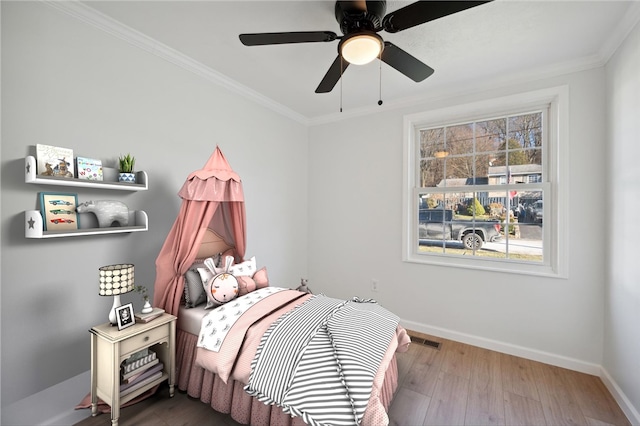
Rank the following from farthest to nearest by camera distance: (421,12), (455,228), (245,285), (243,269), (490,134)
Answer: (455,228), (490,134), (243,269), (245,285), (421,12)

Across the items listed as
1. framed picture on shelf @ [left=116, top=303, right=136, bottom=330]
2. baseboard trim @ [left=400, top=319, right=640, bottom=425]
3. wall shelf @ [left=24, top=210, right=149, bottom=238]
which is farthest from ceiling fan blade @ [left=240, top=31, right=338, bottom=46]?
baseboard trim @ [left=400, top=319, right=640, bottom=425]

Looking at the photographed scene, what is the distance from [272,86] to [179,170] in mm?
1334

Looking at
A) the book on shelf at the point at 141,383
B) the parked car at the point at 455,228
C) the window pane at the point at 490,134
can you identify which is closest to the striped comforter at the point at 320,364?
the book on shelf at the point at 141,383

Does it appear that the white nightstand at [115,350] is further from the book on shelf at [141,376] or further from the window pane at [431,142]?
the window pane at [431,142]

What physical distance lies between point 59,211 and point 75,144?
472mm

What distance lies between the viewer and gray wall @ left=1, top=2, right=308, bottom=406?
157 cm

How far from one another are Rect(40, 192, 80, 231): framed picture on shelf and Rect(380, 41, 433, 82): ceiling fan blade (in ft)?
7.42

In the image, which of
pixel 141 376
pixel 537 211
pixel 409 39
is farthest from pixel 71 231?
pixel 537 211

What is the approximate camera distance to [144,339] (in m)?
1.75

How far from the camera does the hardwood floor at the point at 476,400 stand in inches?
70.2

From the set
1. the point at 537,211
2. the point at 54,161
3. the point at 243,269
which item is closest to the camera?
the point at 54,161

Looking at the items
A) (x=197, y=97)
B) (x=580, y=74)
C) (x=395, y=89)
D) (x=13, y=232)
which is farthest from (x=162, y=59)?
(x=580, y=74)

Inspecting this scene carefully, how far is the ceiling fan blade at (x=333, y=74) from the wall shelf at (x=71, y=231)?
1.70 meters

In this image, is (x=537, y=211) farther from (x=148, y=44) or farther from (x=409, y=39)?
(x=148, y=44)
